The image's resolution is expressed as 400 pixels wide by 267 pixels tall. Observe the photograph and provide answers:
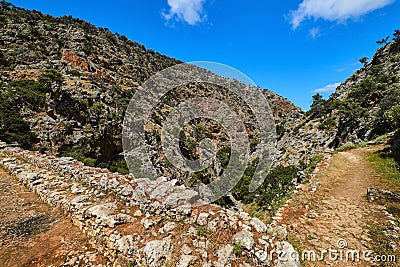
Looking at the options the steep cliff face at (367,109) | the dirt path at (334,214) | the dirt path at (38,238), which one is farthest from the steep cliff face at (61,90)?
the steep cliff face at (367,109)

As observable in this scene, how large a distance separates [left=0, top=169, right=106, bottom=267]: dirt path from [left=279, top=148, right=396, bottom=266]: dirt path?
17.9 ft

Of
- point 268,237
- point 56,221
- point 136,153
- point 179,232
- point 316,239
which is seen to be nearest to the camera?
point 268,237

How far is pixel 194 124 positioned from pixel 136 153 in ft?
88.4

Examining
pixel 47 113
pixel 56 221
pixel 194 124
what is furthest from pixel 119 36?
pixel 56 221

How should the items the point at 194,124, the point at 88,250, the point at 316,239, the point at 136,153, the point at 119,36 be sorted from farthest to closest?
the point at 119,36, the point at 194,124, the point at 136,153, the point at 316,239, the point at 88,250

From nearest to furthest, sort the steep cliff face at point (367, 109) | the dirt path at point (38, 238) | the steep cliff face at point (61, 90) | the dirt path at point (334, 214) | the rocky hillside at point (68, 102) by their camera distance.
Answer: the dirt path at point (38, 238), the dirt path at point (334, 214), the rocky hillside at point (68, 102), the steep cliff face at point (61, 90), the steep cliff face at point (367, 109)

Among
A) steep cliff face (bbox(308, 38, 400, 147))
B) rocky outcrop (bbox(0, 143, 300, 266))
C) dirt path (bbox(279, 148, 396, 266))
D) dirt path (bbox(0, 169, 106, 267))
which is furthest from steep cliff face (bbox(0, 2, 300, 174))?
steep cliff face (bbox(308, 38, 400, 147))

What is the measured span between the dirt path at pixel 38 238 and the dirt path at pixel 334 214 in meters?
5.46

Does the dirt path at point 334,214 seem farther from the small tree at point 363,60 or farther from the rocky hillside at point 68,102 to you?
the small tree at point 363,60

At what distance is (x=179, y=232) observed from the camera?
4.12m

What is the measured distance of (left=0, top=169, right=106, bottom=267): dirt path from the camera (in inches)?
174

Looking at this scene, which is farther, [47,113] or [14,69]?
[14,69]

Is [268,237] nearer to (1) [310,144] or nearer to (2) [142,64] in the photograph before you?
(1) [310,144]

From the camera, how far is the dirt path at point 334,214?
204 inches
